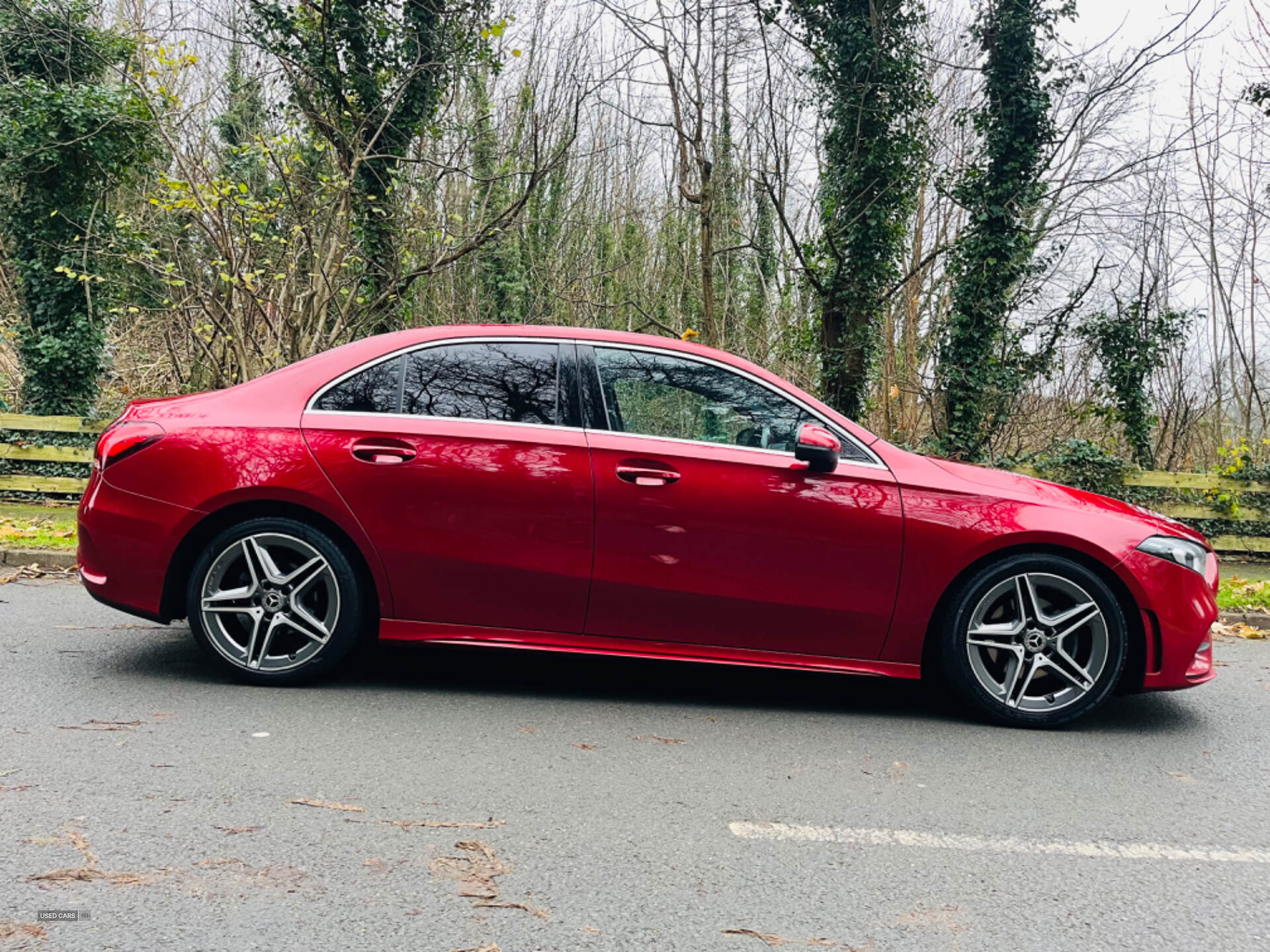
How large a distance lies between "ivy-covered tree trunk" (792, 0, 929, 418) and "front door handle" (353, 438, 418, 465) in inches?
426

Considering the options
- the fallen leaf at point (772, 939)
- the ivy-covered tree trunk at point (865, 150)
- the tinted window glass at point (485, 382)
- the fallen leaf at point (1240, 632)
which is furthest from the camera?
the ivy-covered tree trunk at point (865, 150)

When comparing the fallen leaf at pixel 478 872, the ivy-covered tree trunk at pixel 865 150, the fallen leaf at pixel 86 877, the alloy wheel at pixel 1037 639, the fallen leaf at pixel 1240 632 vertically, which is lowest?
the fallen leaf at pixel 86 877

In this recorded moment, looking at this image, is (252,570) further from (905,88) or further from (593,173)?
(593,173)

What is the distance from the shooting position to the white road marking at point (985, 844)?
131 inches

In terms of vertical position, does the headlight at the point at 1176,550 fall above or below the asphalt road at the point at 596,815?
above

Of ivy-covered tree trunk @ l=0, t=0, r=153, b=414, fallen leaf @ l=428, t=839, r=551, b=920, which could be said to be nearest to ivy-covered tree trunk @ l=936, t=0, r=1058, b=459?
ivy-covered tree trunk @ l=0, t=0, r=153, b=414

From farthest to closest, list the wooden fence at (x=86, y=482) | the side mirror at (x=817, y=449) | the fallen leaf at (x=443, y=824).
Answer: the wooden fence at (x=86, y=482), the side mirror at (x=817, y=449), the fallen leaf at (x=443, y=824)

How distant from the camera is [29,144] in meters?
13.6

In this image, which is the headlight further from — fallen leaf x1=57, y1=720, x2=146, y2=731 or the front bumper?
fallen leaf x1=57, y1=720, x2=146, y2=731

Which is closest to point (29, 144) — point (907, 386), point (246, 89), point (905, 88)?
point (246, 89)

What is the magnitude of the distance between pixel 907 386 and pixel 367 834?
13983mm

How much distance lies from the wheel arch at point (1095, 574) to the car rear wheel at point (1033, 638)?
1.3 inches

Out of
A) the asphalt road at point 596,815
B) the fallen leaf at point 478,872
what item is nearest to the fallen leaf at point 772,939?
the asphalt road at point 596,815

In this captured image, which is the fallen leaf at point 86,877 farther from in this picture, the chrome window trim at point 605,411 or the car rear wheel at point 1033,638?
the car rear wheel at point 1033,638
